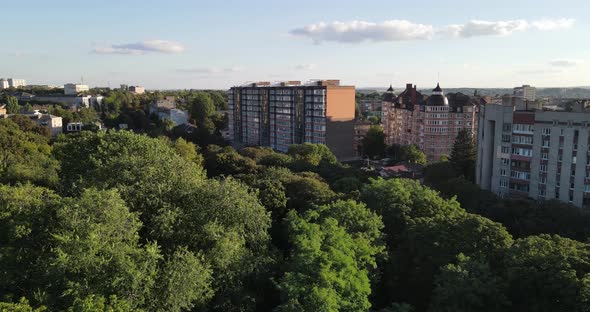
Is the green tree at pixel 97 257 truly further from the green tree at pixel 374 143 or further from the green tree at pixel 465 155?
the green tree at pixel 374 143

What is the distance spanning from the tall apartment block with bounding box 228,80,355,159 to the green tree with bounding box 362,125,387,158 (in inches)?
100

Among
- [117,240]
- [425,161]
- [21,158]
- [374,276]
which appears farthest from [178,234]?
[425,161]

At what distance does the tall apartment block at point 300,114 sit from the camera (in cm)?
6956

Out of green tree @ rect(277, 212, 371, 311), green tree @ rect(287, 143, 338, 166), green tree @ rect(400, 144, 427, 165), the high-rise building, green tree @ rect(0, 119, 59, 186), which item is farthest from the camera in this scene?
the high-rise building

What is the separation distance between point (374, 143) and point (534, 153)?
1357 inches

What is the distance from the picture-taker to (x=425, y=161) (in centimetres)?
6431

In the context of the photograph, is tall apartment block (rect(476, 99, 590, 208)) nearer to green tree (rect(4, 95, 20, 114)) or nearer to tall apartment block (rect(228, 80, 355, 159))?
tall apartment block (rect(228, 80, 355, 159))

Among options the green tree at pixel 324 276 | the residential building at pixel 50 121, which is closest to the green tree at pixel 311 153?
the green tree at pixel 324 276

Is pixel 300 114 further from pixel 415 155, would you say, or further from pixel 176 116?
pixel 176 116

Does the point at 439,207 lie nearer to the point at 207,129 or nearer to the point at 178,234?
the point at 178,234

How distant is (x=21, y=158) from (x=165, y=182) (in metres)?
31.0

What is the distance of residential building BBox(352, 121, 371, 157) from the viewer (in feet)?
251

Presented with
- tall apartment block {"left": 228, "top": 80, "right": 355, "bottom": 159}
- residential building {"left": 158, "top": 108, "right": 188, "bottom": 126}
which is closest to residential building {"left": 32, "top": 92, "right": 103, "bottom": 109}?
residential building {"left": 158, "top": 108, "right": 188, "bottom": 126}

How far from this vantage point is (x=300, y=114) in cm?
7269
